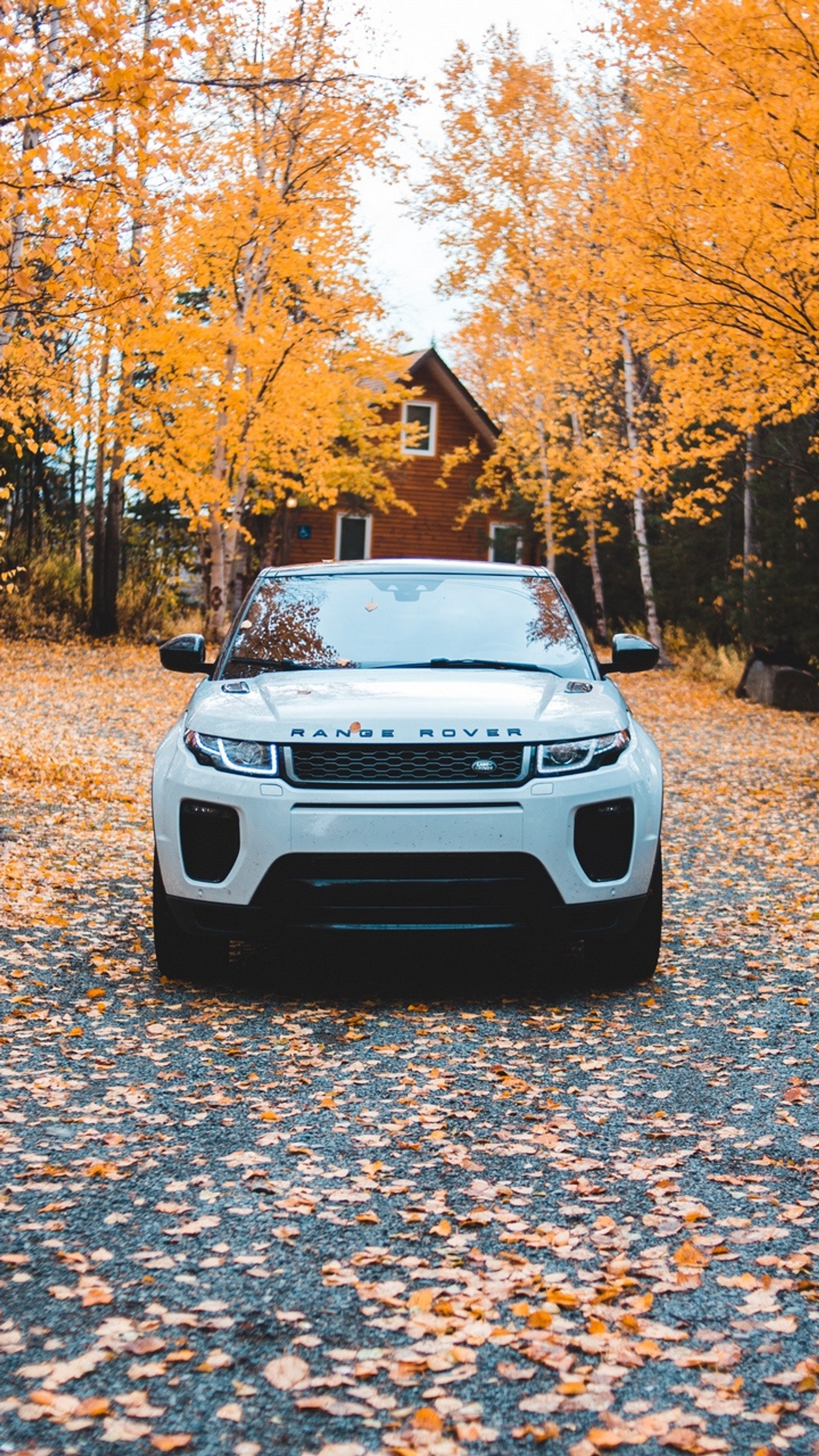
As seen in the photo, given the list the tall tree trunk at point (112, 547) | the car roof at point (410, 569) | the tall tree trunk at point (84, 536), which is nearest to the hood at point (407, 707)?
the car roof at point (410, 569)

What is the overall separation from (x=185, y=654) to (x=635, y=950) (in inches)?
88.8

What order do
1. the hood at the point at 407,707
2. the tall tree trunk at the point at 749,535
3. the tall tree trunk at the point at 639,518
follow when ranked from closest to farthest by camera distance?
the hood at the point at 407,707, the tall tree trunk at the point at 749,535, the tall tree trunk at the point at 639,518

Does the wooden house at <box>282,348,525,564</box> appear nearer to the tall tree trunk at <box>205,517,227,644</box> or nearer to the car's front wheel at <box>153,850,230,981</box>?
the tall tree trunk at <box>205,517,227,644</box>

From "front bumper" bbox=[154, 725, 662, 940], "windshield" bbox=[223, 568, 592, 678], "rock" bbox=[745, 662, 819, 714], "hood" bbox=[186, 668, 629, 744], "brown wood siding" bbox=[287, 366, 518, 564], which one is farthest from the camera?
"brown wood siding" bbox=[287, 366, 518, 564]

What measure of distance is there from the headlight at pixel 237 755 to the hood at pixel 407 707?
0.03 meters

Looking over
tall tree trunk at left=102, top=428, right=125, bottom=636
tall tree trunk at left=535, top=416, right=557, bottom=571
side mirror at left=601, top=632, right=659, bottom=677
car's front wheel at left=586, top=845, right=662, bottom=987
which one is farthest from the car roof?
tall tree trunk at left=535, top=416, right=557, bottom=571

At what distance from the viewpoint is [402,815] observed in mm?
5234

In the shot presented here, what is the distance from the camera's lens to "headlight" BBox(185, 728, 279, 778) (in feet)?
17.7

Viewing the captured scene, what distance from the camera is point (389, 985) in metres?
6.09

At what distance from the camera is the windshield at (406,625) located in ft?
20.8

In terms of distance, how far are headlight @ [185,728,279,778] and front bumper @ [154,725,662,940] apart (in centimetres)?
5

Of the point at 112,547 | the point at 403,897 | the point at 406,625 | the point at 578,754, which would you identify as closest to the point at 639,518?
the point at 112,547

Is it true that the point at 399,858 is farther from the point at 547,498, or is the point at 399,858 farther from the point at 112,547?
the point at 547,498

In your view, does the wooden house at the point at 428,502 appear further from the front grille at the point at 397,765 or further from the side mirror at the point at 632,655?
the front grille at the point at 397,765
